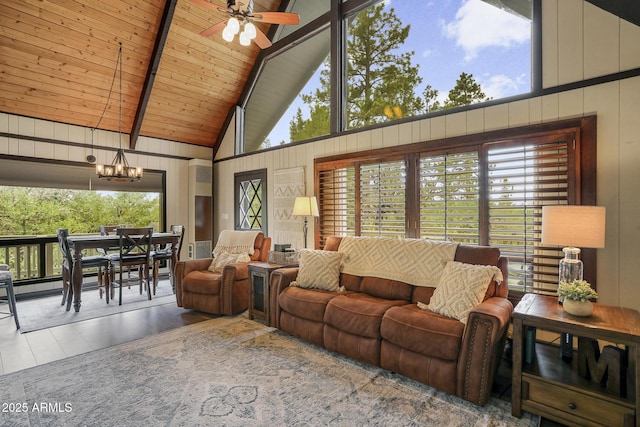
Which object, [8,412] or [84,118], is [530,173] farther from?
[84,118]

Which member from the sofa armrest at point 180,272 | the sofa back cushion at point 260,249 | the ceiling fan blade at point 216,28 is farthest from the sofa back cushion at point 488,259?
the sofa armrest at point 180,272

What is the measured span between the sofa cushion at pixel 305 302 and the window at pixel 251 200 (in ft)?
8.81

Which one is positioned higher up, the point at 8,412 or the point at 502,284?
the point at 502,284

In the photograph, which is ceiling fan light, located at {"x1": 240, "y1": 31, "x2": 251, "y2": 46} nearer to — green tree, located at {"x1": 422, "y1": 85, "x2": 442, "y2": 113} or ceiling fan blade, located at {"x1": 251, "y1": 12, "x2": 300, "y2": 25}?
ceiling fan blade, located at {"x1": 251, "y1": 12, "x2": 300, "y2": 25}

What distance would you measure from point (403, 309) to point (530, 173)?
1.74 m

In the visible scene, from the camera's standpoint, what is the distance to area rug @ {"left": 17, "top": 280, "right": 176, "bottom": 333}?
12.6 feet

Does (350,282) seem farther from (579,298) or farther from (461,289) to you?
(579,298)

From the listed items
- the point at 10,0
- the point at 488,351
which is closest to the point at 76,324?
the point at 10,0

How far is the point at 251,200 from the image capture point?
6.30m

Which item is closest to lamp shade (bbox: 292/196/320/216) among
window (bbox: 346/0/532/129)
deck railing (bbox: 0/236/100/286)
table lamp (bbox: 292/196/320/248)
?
table lamp (bbox: 292/196/320/248)

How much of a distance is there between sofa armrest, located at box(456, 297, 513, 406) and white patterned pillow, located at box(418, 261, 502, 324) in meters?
0.15

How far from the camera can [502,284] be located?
8.85ft

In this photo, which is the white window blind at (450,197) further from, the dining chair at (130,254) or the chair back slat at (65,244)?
the chair back slat at (65,244)

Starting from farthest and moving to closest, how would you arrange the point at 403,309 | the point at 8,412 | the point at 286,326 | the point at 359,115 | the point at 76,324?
the point at 359,115 < the point at 76,324 < the point at 286,326 < the point at 403,309 < the point at 8,412
